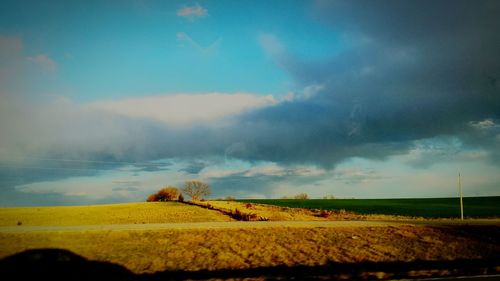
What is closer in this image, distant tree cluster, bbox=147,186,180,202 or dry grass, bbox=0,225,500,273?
dry grass, bbox=0,225,500,273

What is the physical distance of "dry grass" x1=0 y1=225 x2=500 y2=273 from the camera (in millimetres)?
16125

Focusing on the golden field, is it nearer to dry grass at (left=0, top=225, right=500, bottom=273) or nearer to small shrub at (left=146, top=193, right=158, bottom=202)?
dry grass at (left=0, top=225, right=500, bottom=273)

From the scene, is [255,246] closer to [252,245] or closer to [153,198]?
[252,245]

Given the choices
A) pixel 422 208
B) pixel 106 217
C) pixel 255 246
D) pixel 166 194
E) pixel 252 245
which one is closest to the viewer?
pixel 255 246

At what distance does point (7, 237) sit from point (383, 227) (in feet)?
71.7

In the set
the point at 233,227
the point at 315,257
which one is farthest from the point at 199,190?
the point at 315,257

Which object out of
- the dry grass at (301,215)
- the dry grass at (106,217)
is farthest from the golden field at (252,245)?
the dry grass at (106,217)

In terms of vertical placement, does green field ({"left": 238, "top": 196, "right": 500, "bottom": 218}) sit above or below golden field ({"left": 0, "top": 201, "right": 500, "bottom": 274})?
above

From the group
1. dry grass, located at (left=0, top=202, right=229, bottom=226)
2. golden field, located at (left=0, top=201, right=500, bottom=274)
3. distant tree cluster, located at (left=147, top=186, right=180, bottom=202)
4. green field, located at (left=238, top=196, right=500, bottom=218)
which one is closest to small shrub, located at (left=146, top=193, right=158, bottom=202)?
distant tree cluster, located at (left=147, top=186, right=180, bottom=202)

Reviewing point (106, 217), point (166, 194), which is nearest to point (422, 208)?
point (106, 217)

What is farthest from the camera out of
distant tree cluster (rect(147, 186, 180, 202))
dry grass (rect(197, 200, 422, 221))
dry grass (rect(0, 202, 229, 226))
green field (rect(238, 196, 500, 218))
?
distant tree cluster (rect(147, 186, 180, 202))

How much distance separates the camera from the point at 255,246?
725 inches

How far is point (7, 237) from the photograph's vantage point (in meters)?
18.6

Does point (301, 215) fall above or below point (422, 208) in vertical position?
below
